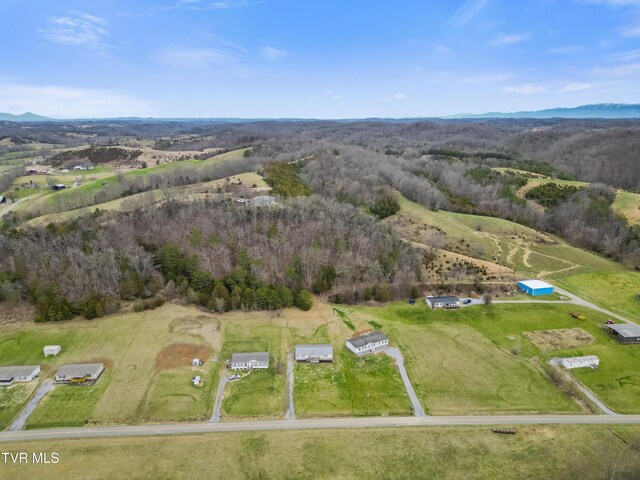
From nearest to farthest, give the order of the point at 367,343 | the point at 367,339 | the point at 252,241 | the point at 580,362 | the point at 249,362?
the point at 249,362 → the point at 580,362 → the point at 367,343 → the point at 367,339 → the point at 252,241

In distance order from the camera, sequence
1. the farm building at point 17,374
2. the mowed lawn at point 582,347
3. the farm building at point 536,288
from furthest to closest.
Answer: the farm building at point 536,288 → the farm building at point 17,374 → the mowed lawn at point 582,347

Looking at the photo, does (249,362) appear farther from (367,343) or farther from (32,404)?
(32,404)

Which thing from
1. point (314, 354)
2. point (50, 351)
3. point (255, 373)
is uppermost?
point (50, 351)

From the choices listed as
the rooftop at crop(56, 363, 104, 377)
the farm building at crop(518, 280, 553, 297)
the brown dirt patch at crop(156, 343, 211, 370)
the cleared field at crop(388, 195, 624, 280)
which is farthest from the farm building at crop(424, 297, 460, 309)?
the rooftop at crop(56, 363, 104, 377)

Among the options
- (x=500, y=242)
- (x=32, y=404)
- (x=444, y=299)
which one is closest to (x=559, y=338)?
(x=444, y=299)

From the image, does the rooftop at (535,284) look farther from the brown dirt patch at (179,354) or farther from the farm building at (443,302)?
the brown dirt patch at (179,354)

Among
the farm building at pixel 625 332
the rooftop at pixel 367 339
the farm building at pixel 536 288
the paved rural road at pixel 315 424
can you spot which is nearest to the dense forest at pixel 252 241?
the rooftop at pixel 367 339

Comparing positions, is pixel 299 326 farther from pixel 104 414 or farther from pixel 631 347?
pixel 631 347

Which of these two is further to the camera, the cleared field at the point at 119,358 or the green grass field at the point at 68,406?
the cleared field at the point at 119,358
